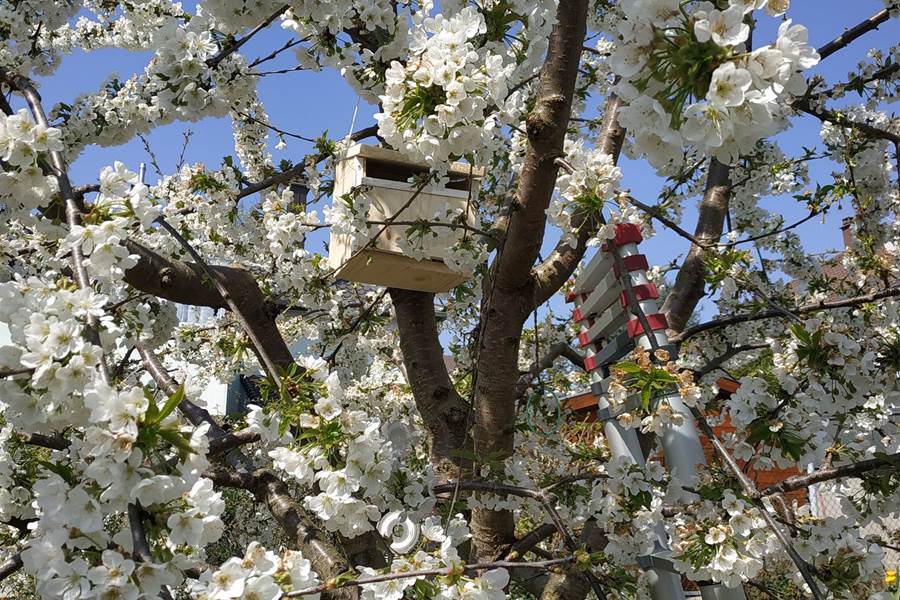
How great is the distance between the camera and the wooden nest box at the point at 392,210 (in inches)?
98.1

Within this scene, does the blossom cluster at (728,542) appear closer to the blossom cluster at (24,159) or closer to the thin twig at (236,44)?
the blossom cluster at (24,159)

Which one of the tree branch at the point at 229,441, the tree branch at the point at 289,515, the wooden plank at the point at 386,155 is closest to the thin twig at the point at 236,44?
the wooden plank at the point at 386,155

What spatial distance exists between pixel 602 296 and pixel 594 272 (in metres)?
0.12

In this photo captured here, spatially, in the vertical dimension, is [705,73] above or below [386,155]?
below

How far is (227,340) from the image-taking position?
373 centimetres

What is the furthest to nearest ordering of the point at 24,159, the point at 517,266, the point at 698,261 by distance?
the point at 698,261 → the point at 517,266 → the point at 24,159

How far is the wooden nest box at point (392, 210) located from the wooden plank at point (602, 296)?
1.81ft

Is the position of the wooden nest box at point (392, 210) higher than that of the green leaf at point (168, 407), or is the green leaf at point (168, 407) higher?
the wooden nest box at point (392, 210)

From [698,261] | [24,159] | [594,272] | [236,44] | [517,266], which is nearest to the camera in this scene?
[24,159]

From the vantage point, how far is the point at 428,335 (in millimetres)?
2818

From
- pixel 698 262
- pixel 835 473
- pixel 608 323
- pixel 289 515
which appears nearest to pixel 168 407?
pixel 289 515

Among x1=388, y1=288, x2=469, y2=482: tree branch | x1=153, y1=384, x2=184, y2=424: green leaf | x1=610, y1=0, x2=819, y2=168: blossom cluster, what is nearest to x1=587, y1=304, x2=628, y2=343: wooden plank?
x1=388, y1=288, x2=469, y2=482: tree branch

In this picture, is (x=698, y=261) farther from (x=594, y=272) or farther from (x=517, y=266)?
(x=517, y=266)

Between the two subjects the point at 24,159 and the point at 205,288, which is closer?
the point at 24,159
